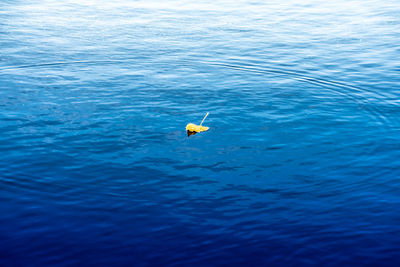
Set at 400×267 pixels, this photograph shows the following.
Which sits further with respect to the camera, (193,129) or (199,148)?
(193,129)

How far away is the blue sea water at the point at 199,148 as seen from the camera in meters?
13.6

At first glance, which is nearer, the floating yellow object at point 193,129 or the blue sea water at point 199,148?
the blue sea water at point 199,148

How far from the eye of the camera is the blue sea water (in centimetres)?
1365

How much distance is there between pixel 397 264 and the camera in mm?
12867

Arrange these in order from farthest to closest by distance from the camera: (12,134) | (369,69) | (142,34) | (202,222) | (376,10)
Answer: (376,10), (142,34), (369,69), (12,134), (202,222)

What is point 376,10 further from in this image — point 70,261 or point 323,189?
point 70,261

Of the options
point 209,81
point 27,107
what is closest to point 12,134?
point 27,107

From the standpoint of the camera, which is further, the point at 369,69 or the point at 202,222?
the point at 369,69

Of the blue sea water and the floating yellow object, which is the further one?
the floating yellow object

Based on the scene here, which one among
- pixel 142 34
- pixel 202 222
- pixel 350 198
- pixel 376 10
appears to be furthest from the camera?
pixel 376 10

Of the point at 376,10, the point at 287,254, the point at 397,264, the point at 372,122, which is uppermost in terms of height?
the point at 376,10

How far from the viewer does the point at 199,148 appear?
62.4ft

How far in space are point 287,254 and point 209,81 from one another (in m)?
14.3

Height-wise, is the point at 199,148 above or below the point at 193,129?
below
